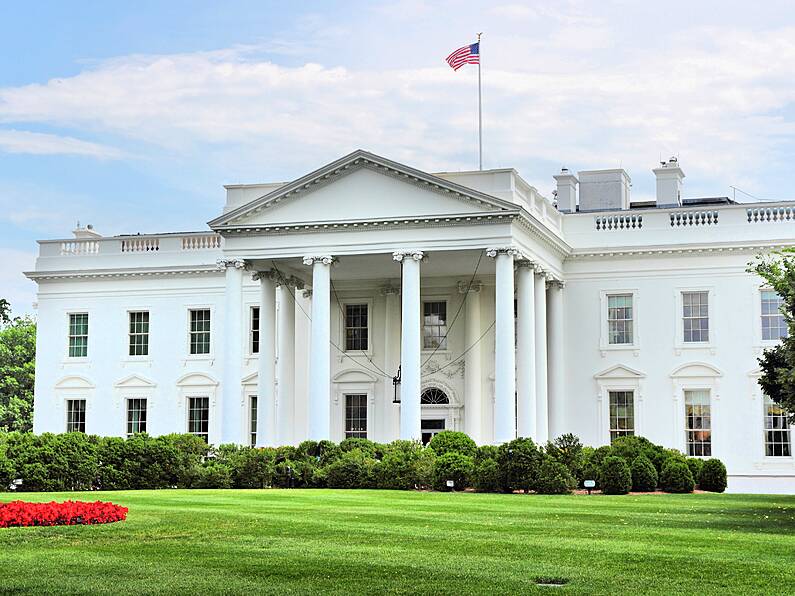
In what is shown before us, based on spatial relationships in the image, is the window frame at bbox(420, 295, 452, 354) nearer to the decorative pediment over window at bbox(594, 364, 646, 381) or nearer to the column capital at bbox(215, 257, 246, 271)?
the decorative pediment over window at bbox(594, 364, 646, 381)

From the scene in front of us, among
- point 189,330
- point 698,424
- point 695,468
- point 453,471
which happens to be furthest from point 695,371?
point 189,330

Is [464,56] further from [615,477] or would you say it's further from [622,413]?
[615,477]

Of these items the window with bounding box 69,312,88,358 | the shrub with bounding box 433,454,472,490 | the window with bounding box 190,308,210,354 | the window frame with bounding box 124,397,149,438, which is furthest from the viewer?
the window with bounding box 69,312,88,358

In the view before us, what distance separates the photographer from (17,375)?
214 feet

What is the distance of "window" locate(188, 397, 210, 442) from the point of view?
49.2 metres

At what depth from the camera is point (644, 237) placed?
44.7 meters

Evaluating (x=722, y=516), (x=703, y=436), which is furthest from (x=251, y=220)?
(x=722, y=516)

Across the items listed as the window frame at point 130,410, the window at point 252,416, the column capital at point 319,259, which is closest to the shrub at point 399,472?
the column capital at point 319,259

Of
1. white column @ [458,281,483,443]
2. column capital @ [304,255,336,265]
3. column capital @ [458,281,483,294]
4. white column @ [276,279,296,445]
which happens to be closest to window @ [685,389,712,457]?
white column @ [458,281,483,443]

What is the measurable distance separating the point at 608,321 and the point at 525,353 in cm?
631

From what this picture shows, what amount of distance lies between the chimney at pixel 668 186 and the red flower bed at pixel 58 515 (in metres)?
34.3

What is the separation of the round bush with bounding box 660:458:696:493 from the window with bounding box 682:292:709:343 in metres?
11.3

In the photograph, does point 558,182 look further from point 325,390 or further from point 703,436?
point 325,390

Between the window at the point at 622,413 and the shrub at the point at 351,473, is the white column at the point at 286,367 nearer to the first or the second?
the shrub at the point at 351,473
